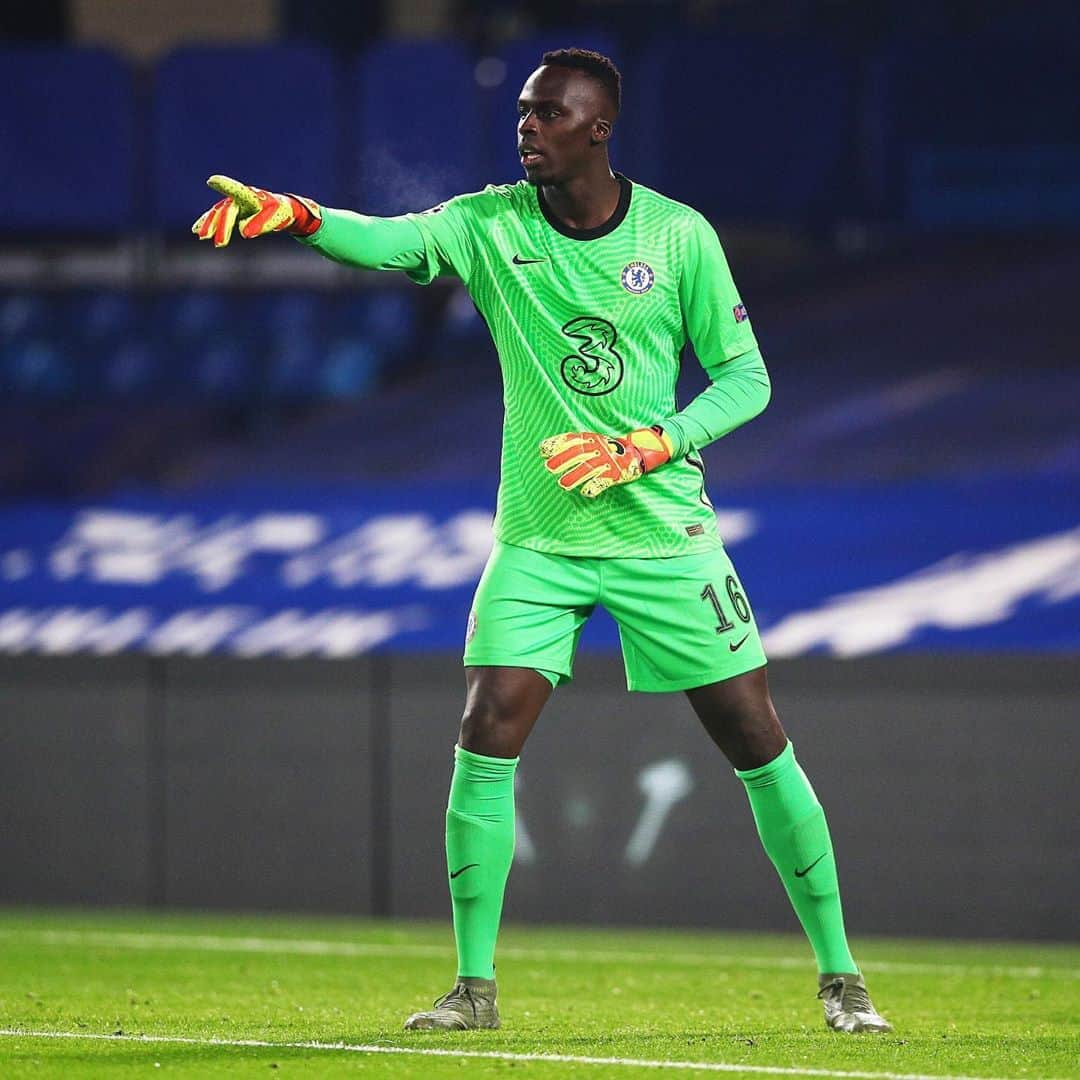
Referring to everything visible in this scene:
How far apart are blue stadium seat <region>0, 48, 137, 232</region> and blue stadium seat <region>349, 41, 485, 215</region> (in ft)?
4.62

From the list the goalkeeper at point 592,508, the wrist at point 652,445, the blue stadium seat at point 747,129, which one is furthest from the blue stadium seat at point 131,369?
the wrist at point 652,445

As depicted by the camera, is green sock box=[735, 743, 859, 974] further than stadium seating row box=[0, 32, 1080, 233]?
No

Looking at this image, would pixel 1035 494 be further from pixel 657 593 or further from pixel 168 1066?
pixel 168 1066

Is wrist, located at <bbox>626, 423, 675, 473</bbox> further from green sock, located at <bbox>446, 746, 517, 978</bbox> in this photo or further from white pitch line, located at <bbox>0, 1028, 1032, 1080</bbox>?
white pitch line, located at <bbox>0, 1028, 1032, 1080</bbox>

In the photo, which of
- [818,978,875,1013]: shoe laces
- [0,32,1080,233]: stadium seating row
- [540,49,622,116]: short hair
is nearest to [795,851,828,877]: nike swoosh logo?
[818,978,875,1013]: shoe laces

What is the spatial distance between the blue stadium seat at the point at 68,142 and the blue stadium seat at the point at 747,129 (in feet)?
9.83

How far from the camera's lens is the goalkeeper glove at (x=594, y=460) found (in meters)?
4.71

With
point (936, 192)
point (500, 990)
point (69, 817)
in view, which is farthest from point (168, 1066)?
point (936, 192)

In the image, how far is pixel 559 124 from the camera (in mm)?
4875

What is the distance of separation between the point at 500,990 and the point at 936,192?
7283mm

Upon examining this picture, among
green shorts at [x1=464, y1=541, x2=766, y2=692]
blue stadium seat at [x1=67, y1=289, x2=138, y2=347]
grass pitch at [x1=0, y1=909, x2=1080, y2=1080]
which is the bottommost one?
grass pitch at [x1=0, y1=909, x2=1080, y2=1080]

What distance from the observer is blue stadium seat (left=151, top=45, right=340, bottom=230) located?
12945mm

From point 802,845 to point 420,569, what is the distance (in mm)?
4881

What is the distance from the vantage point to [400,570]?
9.68m
